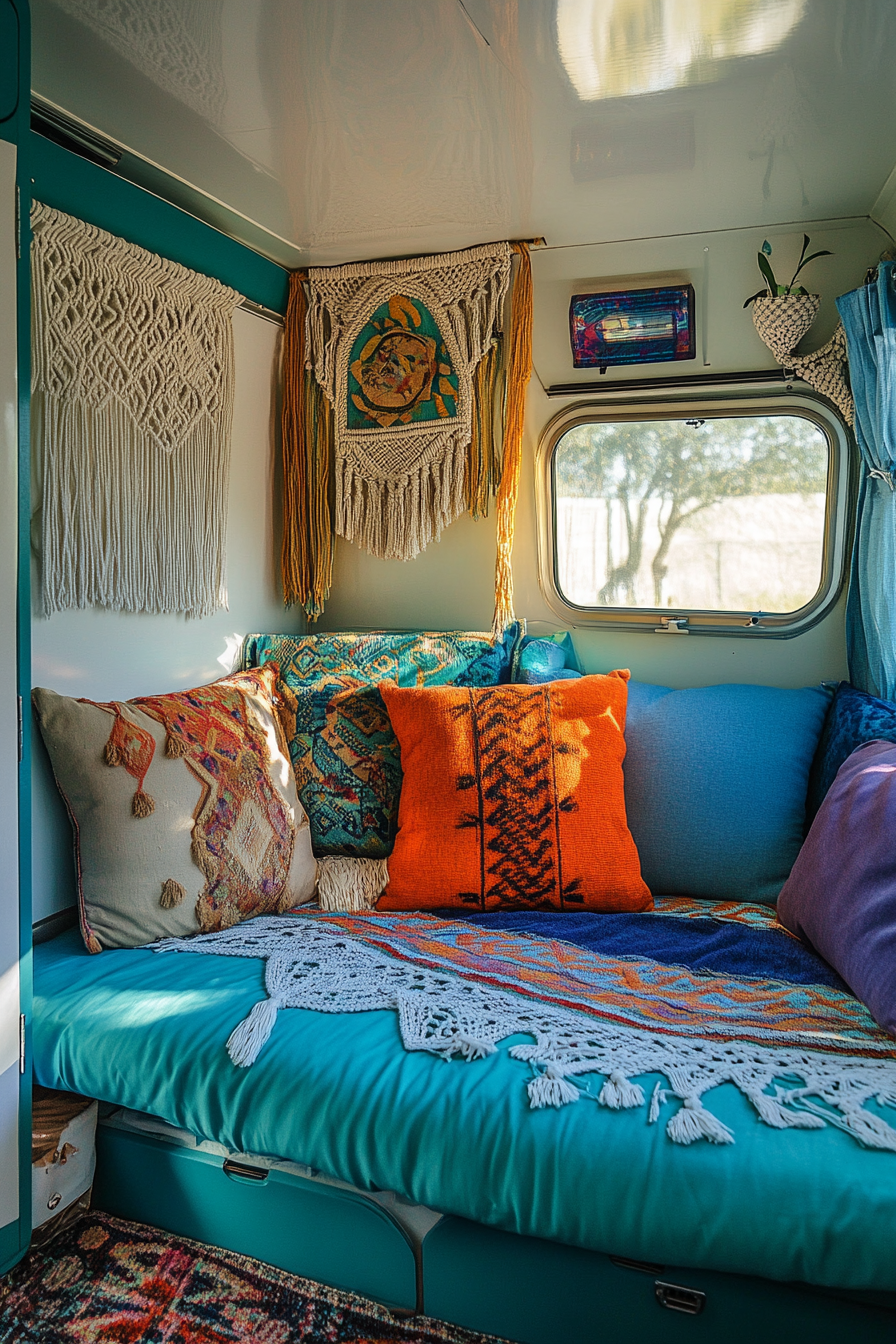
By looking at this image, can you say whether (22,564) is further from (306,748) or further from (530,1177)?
(530,1177)

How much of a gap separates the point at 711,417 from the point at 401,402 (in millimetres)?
933

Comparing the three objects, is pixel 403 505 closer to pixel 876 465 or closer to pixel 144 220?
pixel 144 220

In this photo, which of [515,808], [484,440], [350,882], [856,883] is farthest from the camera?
[484,440]

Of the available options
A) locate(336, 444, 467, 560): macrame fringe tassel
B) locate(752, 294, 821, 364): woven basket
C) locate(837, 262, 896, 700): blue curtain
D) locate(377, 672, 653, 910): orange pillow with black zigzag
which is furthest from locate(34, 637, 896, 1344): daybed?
locate(752, 294, 821, 364): woven basket

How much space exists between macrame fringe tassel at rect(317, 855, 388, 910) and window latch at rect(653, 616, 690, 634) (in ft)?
3.57

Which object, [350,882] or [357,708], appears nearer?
[350,882]

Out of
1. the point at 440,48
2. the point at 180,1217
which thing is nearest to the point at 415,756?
the point at 180,1217

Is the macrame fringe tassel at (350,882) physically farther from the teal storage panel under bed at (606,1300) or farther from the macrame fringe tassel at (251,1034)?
the teal storage panel under bed at (606,1300)

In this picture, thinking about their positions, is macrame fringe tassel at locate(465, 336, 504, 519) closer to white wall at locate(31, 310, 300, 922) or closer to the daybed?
white wall at locate(31, 310, 300, 922)

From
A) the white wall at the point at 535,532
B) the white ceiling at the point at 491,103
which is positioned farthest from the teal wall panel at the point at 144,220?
the white wall at the point at 535,532

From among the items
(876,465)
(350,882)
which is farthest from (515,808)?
(876,465)

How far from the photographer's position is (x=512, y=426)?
2.71 m

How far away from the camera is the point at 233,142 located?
196 cm

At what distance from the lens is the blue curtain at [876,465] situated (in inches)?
86.9
